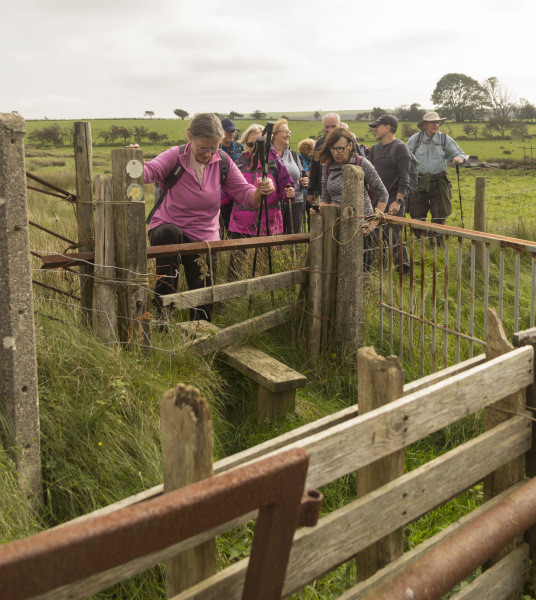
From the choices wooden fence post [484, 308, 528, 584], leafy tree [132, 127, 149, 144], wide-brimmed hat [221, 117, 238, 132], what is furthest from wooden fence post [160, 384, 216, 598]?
leafy tree [132, 127, 149, 144]

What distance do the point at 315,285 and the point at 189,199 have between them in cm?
122

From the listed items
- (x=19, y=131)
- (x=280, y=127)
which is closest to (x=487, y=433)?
(x=19, y=131)

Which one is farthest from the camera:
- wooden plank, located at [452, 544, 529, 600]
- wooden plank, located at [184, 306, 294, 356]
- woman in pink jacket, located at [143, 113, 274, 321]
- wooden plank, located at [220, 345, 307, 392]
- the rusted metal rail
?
woman in pink jacket, located at [143, 113, 274, 321]

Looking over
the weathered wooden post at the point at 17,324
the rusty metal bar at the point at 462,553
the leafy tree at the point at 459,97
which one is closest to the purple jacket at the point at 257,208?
the weathered wooden post at the point at 17,324

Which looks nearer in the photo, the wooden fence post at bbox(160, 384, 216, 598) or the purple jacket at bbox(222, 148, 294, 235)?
the wooden fence post at bbox(160, 384, 216, 598)

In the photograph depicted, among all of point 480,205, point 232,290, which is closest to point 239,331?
point 232,290

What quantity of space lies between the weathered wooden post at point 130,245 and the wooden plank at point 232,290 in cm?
22

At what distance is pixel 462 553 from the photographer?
6.66 feet

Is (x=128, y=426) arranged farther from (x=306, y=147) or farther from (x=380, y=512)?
(x=306, y=147)

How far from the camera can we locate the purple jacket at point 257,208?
266 inches

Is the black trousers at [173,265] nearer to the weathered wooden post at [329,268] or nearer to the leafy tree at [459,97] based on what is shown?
the weathered wooden post at [329,268]

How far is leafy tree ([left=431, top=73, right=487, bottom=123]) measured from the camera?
3135 inches

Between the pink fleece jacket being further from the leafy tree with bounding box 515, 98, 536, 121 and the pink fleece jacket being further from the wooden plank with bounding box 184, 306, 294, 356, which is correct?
the leafy tree with bounding box 515, 98, 536, 121

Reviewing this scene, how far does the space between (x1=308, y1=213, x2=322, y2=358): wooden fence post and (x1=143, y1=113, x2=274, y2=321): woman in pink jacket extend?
1.69 feet
